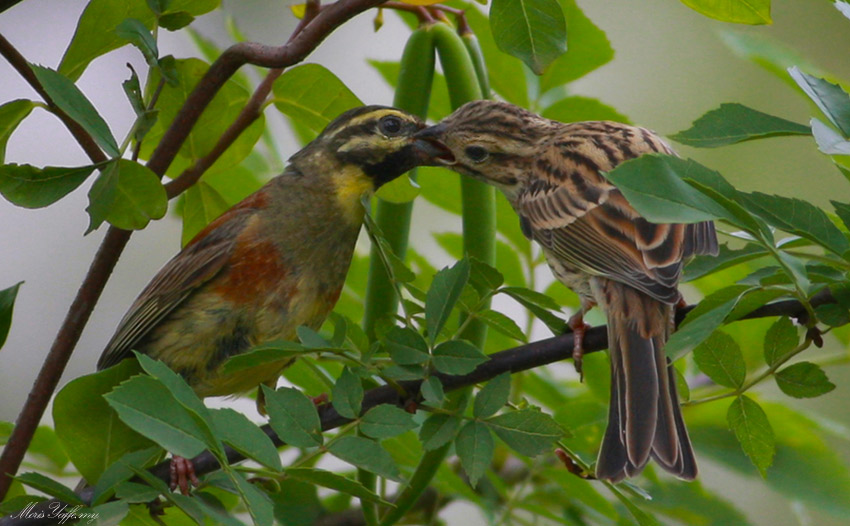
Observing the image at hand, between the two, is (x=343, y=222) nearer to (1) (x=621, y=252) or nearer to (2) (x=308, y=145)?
(2) (x=308, y=145)

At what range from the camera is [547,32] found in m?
2.19

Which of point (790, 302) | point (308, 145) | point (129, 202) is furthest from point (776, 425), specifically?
point (129, 202)

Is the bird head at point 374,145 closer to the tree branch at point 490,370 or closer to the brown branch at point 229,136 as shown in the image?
the brown branch at point 229,136

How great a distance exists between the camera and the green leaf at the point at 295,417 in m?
2.06

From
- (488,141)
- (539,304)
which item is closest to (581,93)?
(488,141)

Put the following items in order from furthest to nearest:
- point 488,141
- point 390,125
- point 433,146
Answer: point 488,141
point 433,146
point 390,125

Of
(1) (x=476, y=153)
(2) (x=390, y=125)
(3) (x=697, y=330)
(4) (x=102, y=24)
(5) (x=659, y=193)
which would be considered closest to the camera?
(5) (x=659, y=193)

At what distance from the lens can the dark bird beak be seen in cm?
320

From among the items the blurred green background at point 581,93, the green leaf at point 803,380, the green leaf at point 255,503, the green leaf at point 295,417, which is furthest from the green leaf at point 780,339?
the blurred green background at point 581,93

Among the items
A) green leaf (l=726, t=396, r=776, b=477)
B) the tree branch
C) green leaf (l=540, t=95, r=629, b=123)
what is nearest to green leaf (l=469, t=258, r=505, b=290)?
the tree branch

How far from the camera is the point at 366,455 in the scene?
2.03 metres

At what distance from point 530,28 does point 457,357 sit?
2.07ft

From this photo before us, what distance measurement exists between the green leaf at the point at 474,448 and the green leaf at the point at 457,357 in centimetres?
14

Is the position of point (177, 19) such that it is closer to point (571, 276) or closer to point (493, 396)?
point (493, 396)
